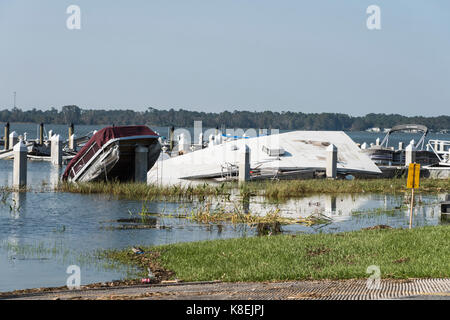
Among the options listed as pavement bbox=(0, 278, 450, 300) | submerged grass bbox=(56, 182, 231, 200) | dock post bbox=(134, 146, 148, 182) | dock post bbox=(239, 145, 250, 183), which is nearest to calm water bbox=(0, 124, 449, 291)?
submerged grass bbox=(56, 182, 231, 200)

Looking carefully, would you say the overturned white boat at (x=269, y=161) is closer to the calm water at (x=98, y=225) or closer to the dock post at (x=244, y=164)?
the dock post at (x=244, y=164)

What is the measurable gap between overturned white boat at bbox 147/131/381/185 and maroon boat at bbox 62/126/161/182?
3.62 meters

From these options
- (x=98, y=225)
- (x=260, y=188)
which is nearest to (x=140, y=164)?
(x=260, y=188)

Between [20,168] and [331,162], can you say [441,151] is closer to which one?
[331,162]

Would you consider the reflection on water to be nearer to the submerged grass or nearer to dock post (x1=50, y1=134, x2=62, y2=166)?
the submerged grass

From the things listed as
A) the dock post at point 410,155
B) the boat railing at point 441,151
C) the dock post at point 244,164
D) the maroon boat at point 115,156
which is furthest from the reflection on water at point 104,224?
the boat railing at point 441,151

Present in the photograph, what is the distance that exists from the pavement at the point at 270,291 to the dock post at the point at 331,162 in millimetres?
25573

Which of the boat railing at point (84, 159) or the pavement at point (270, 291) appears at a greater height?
the boat railing at point (84, 159)

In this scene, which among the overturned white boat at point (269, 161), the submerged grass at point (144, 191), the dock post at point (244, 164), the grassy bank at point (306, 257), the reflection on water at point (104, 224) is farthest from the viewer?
the overturned white boat at point (269, 161)

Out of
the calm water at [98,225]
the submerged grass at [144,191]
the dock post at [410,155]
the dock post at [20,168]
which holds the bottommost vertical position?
the calm water at [98,225]

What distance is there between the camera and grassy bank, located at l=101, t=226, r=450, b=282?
11969mm

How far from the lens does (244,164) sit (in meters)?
34.1

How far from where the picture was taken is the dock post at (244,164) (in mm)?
33875
